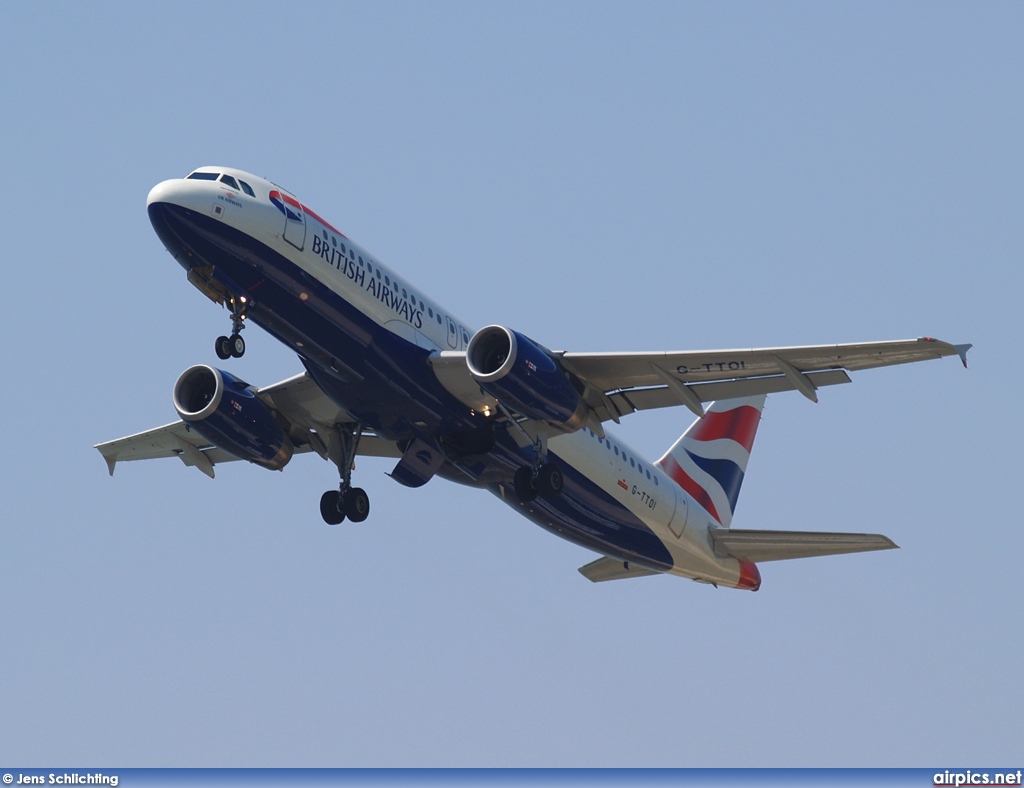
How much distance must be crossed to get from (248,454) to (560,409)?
26.8 feet

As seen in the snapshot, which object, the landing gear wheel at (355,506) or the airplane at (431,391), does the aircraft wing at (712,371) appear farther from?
the landing gear wheel at (355,506)

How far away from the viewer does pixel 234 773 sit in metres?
28.2

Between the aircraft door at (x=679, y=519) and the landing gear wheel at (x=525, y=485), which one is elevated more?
the aircraft door at (x=679, y=519)

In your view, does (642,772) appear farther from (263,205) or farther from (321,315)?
(263,205)

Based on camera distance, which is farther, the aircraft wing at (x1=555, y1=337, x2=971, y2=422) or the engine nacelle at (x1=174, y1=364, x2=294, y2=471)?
the engine nacelle at (x1=174, y1=364, x2=294, y2=471)

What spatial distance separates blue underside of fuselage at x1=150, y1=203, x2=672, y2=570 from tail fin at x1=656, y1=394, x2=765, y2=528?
21.5ft

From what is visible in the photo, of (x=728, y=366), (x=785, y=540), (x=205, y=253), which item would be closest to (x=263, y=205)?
(x=205, y=253)

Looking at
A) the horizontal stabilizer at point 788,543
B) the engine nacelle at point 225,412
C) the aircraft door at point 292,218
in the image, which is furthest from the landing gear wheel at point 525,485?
the horizontal stabilizer at point 788,543

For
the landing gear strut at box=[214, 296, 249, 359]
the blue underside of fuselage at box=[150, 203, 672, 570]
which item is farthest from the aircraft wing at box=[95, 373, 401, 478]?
the landing gear strut at box=[214, 296, 249, 359]

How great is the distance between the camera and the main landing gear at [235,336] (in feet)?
94.8

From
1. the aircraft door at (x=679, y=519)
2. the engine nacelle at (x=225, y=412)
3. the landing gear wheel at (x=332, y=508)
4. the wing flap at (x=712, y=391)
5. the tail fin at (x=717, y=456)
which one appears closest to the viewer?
the wing flap at (x=712, y=391)

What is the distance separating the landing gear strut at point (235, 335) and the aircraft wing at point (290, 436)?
446cm

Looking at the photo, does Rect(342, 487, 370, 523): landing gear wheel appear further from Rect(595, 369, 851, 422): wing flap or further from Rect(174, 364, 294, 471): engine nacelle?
Rect(595, 369, 851, 422): wing flap

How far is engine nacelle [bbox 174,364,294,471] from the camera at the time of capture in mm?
32906
